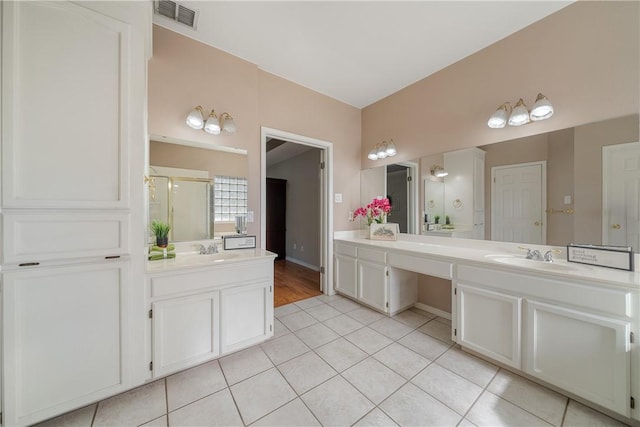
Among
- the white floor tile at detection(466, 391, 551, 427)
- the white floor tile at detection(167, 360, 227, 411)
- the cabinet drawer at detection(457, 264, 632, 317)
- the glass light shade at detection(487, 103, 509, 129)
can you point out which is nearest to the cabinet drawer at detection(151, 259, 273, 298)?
the white floor tile at detection(167, 360, 227, 411)

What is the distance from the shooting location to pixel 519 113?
6.24 ft

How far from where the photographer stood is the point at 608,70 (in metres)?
1.61

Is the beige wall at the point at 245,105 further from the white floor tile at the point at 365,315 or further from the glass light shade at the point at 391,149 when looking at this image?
the white floor tile at the point at 365,315

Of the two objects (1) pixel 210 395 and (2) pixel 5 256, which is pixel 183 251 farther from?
(1) pixel 210 395

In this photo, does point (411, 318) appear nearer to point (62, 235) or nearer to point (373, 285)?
Result: point (373, 285)

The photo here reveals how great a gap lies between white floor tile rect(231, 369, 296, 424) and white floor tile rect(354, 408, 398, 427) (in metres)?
0.45

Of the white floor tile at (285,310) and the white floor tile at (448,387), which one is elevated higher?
the white floor tile at (285,310)

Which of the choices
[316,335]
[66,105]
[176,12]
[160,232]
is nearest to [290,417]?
[316,335]

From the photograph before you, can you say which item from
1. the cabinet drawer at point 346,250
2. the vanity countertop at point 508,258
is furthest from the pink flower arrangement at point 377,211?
the cabinet drawer at point 346,250

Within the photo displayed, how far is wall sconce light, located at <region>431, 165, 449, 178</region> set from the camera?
259 centimetres

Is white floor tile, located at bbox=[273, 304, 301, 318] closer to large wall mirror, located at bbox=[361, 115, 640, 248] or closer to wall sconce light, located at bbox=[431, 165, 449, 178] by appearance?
large wall mirror, located at bbox=[361, 115, 640, 248]

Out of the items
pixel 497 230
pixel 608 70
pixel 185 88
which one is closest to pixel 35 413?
pixel 185 88

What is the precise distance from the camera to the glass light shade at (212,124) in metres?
2.12

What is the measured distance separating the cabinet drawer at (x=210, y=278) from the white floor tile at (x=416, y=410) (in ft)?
4.14
